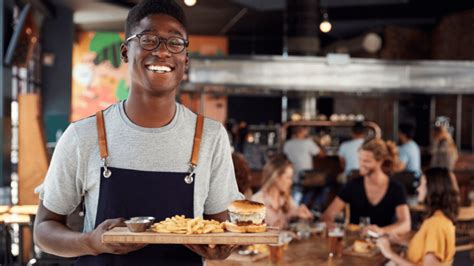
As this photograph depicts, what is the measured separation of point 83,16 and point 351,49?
554 centimetres

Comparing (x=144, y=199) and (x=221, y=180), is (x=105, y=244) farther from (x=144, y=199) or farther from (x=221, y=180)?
(x=221, y=180)

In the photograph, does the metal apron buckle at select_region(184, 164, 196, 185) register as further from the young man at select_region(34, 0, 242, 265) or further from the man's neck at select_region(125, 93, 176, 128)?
the man's neck at select_region(125, 93, 176, 128)

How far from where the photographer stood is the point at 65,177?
165cm

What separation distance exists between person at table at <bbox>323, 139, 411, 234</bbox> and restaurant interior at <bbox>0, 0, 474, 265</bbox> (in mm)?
128

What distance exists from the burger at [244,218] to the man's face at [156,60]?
35cm

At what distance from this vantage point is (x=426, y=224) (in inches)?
154

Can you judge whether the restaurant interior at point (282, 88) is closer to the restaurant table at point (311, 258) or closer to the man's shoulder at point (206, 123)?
the restaurant table at point (311, 258)

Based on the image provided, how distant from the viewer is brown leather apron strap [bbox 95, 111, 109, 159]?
5.35 ft

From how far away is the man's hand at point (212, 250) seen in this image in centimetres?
162

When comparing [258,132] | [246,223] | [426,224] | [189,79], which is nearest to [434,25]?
[258,132]

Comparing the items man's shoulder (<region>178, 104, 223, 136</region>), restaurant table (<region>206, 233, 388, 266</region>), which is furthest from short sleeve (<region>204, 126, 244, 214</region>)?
restaurant table (<region>206, 233, 388, 266</region>)

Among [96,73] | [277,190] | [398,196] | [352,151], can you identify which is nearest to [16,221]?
[277,190]

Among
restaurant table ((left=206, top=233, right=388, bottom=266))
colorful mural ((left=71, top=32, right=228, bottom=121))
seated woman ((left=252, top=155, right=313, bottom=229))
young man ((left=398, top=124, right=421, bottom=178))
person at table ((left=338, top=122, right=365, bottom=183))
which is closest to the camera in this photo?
restaurant table ((left=206, top=233, right=388, bottom=266))

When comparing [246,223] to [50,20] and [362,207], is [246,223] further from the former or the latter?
[50,20]
